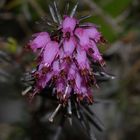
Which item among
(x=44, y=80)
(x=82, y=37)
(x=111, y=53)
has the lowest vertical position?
(x=44, y=80)

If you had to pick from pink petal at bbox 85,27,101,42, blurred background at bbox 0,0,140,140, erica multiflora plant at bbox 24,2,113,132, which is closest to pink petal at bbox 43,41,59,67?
erica multiflora plant at bbox 24,2,113,132

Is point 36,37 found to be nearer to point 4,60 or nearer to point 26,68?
point 4,60

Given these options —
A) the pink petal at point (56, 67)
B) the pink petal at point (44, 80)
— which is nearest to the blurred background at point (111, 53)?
the pink petal at point (44, 80)

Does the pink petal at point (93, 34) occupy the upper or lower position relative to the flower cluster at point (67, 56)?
upper

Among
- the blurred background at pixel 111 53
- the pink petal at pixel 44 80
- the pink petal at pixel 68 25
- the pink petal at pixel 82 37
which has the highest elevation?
the blurred background at pixel 111 53

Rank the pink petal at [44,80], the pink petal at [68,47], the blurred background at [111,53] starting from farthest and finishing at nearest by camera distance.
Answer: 1. the blurred background at [111,53]
2. the pink petal at [44,80]
3. the pink petal at [68,47]

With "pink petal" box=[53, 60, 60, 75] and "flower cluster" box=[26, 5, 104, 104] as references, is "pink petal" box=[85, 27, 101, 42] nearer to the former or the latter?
"flower cluster" box=[26, 5, 104, 104]

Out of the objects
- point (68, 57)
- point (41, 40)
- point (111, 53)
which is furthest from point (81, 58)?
point (111, 53)

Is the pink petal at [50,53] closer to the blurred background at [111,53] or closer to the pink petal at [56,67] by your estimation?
the pink petal at [56,67]

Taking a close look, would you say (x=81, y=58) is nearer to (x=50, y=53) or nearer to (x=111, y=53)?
(x=50, y=53)

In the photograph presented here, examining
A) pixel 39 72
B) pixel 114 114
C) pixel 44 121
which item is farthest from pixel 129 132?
pixel 39 72
